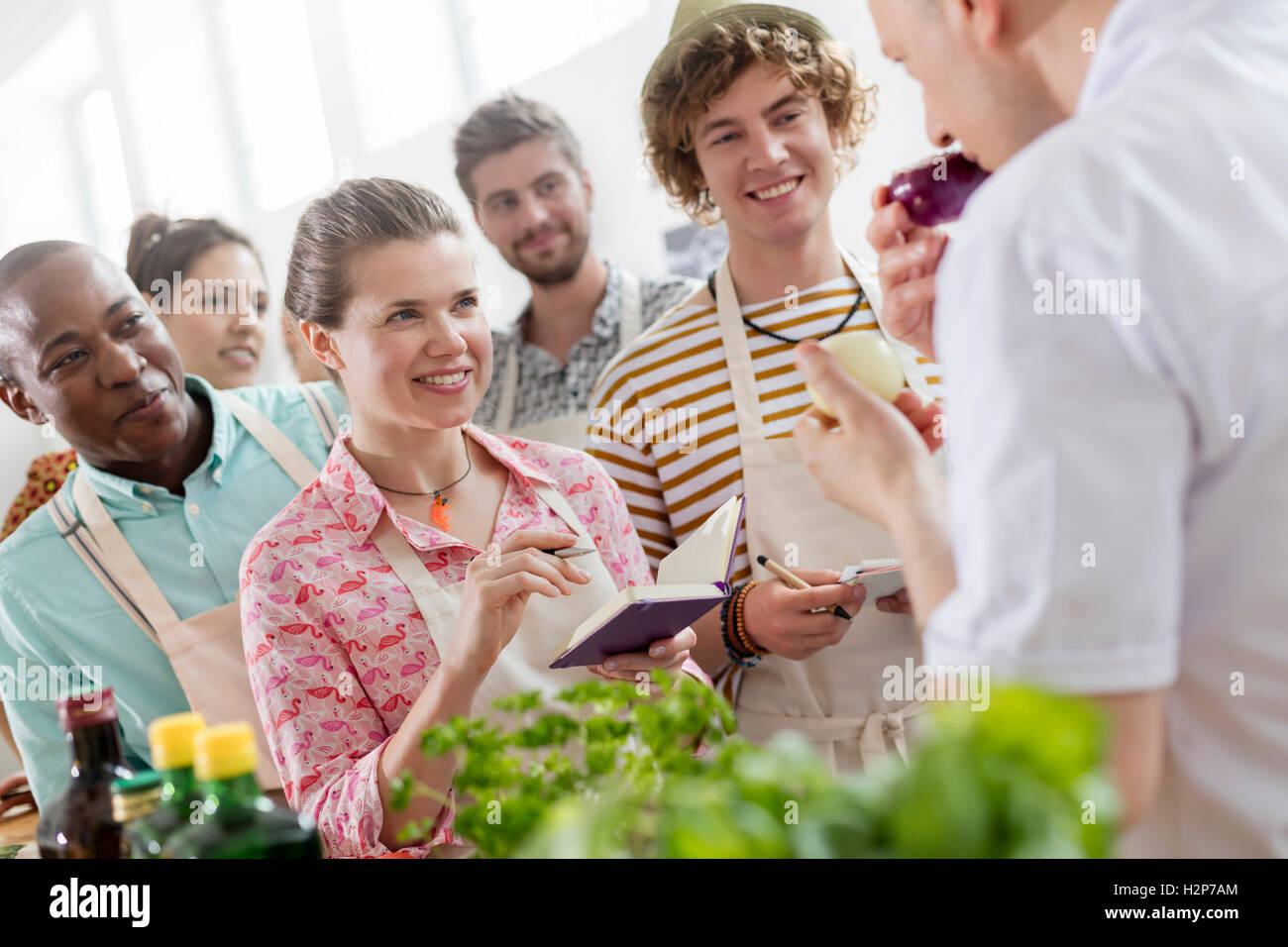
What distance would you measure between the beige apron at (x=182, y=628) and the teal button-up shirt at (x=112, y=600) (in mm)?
23

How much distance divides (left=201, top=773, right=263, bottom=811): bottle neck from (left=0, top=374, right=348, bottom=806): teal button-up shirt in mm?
1235

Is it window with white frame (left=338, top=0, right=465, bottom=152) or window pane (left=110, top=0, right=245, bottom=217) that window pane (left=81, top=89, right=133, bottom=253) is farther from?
window with white frame (left=338, top=0, right=465, bottom=152)

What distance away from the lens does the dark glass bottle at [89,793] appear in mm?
981

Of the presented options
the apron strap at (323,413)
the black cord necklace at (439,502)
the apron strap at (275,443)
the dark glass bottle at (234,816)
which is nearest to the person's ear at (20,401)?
the apron strap at (275,443)

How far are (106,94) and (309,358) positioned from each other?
10.5ft

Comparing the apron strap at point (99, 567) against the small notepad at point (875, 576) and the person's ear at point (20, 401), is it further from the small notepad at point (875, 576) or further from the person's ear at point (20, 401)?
the small notepad at point (875, 576)

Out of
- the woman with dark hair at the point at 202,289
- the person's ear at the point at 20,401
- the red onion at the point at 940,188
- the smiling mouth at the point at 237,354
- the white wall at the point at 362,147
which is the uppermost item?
the white wall at the point at 362,147

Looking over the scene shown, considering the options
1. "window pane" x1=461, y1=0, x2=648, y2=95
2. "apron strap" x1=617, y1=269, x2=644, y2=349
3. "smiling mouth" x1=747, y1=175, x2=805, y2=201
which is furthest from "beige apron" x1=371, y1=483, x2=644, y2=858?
"window pane" x1=461, y1=0, x2=648, y2=95

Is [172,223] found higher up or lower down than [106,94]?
lower down

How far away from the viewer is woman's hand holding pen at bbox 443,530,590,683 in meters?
1.40

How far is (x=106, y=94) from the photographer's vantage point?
5.10m
